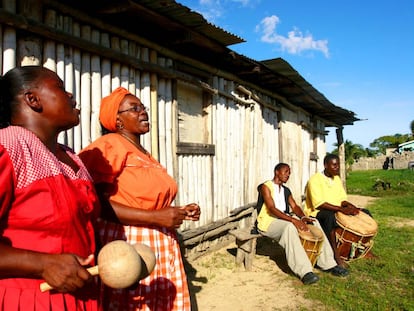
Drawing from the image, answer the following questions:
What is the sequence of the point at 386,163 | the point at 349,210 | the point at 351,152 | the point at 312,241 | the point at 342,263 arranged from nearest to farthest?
1. the point at 312,241
2. the point at 342,263
3. the point at 349,210
4. the point at 386,163
5. the point at 351,152

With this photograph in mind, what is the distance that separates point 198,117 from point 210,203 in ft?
4.50

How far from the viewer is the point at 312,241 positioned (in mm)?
4961

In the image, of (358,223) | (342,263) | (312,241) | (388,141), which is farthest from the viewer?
(388,141)

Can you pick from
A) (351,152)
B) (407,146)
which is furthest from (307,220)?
(407,146)

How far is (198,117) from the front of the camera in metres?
5.79

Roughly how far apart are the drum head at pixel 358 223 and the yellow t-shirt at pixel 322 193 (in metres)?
0.27

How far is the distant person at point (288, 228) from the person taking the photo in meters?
4.85

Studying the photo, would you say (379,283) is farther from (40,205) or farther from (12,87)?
(12,87)

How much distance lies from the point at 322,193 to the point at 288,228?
0.96 metres

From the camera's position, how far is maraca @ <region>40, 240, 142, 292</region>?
4.48 ft

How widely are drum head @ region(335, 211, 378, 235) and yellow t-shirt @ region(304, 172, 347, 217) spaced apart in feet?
0.89

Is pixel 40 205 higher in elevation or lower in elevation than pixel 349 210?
higher

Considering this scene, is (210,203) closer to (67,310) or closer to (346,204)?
(346,204)

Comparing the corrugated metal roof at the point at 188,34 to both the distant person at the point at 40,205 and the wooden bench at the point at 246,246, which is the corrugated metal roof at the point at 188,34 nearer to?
the distant person at the point at 40,205
